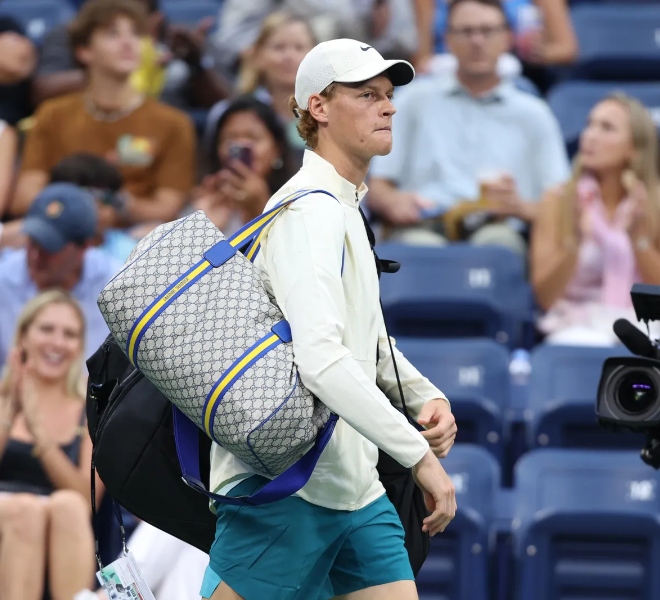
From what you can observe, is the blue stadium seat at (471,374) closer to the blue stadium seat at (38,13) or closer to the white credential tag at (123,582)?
the white credential tag at (123,582)

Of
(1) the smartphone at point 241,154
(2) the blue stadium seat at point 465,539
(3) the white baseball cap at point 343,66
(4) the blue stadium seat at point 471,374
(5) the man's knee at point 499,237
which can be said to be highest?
(3) the white baseball cap at point 343,66

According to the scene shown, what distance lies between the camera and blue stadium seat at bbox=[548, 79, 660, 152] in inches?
261

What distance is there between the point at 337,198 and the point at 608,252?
3051 mm

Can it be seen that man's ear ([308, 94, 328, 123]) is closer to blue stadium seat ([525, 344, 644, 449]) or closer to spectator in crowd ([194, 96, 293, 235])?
blue stadium seat ([525, 344, 644, 449])

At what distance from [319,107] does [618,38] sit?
461 cm

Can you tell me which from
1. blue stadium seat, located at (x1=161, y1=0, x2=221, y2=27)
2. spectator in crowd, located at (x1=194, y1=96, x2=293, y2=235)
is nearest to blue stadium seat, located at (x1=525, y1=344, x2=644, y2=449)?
spectator in crowd, located at (x1=194, y1=96, x2=293, y2=235)

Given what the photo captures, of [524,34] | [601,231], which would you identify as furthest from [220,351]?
[524,34]

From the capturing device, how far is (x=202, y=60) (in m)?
6.75

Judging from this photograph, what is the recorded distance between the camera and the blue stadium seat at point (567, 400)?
15.5 feet

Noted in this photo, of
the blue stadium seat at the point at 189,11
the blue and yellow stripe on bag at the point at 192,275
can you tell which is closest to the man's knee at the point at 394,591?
the blue and yellow stripe on bag at the point at 192,275

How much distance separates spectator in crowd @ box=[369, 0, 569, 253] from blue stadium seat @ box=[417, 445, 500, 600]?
68.7 inches

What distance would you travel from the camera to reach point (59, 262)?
5434 mm

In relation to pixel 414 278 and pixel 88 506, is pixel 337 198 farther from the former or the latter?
pixel 414 278

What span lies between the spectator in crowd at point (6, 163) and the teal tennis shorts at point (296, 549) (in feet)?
12.7
